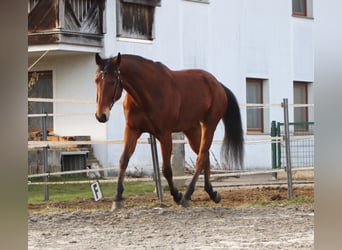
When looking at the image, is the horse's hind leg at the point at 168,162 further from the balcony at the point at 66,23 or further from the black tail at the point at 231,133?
the balcony at the point at 66,23

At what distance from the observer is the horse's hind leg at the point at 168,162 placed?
4.39m

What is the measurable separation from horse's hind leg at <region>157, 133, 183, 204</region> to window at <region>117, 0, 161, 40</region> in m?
0.56

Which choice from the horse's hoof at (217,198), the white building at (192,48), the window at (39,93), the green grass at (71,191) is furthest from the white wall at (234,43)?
the window at (39,93)

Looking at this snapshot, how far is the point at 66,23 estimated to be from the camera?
13.8ft

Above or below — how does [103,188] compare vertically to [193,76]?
below

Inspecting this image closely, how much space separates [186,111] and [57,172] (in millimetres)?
787

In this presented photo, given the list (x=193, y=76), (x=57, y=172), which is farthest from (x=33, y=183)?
(x=193, y=76)

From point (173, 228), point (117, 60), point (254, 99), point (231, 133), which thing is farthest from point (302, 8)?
point (173, 228)

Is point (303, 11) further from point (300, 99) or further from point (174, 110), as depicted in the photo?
point (174, 110)

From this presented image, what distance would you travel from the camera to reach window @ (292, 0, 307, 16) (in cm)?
414

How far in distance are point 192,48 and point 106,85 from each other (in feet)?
2.15
